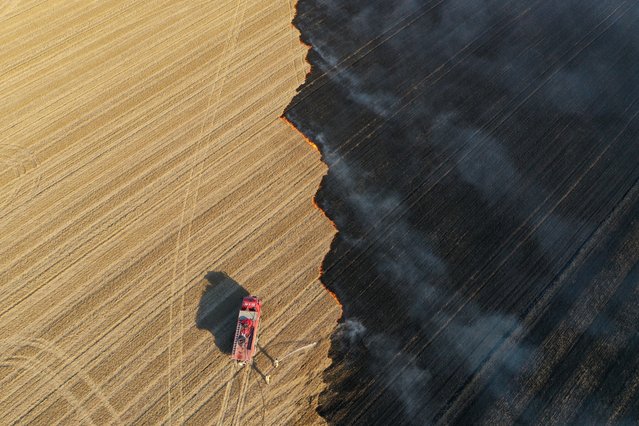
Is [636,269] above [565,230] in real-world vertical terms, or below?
below

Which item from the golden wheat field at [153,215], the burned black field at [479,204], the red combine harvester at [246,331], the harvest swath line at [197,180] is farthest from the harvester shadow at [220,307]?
the burned black field at [479,204]

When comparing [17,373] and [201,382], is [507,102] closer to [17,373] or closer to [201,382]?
[201,382]

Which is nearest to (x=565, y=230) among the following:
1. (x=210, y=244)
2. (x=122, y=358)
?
(x=210, y=244)

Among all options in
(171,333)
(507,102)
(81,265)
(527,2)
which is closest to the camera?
(171,333)

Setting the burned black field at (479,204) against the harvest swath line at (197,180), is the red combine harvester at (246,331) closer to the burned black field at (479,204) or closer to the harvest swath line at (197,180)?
the harvest swath line at (197,180)

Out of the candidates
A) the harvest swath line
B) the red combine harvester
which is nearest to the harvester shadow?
the red combine harvester

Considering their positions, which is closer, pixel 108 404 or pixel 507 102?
pixel 108 404

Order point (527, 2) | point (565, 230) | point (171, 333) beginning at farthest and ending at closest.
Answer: point (527, 2) < point (565, 230) < point (171, 333)
